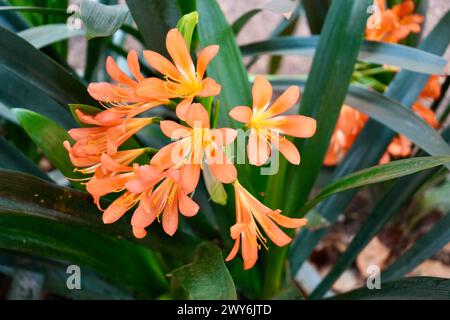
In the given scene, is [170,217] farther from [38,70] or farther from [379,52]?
[379,52]

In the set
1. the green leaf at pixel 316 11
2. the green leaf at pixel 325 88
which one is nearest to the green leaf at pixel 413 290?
the green leaf at pixel 325 88

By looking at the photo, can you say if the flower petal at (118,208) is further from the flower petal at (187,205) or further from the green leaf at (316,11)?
the green leaf at (316,11)

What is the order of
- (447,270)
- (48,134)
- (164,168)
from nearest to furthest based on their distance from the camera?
(164,168) → (48,134) → (447,270)

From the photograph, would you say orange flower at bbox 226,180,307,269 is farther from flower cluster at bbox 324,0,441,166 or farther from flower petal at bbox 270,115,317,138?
flower cluster at bbox 324,0,441,166

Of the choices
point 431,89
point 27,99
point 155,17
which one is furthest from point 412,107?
point 27,99

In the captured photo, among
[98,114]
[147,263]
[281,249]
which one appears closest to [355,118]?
[281,249]

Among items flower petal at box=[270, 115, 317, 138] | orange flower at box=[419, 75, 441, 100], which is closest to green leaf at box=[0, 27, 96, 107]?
flower petal at box=[270, 115, 317, 138]

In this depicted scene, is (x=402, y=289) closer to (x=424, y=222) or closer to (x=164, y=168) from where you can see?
(x=164, y=168)
